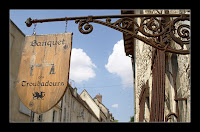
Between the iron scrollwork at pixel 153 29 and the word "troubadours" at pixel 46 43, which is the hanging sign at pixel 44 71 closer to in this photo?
the word "troubadours" at pixel 46 43

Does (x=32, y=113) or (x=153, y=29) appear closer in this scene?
(x=153, y=29)

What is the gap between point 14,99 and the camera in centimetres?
748

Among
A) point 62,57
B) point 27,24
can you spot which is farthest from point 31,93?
point 27,24

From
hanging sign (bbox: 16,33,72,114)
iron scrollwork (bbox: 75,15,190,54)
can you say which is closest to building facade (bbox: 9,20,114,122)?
Result: hanging sign (bbox: 16,33,72,114)

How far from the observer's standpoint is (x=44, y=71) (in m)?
2.77

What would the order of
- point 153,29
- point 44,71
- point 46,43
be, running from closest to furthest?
point 153,29 < point 44,71 < point 46,43

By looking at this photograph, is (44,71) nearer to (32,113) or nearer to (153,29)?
(153,29)

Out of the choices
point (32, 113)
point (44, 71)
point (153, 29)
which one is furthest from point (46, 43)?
point (32, 113)

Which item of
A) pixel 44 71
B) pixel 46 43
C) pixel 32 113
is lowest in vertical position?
pixel 32 113

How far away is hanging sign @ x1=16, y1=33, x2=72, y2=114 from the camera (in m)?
2.64

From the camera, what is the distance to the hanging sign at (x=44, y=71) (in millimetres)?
2645
